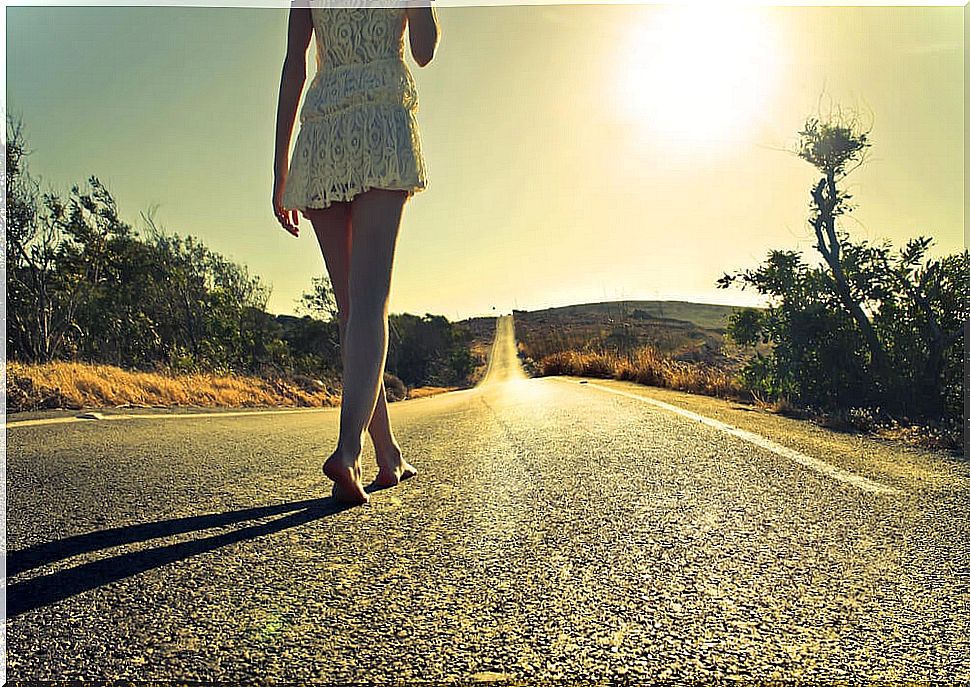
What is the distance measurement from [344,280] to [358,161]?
0.39 metres

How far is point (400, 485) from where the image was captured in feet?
7.71

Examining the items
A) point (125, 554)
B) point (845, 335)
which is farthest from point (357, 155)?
point (845, 335)

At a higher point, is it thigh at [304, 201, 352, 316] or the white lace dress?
the white lace dress

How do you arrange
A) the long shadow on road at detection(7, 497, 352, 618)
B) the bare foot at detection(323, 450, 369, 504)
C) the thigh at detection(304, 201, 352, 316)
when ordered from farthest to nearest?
1. the thigh at detection(304, 201, 352, 316)
2. the bare foot at detection(323, 450, 369, 504)
3. the long shadow on road at detection(7, 497, 352, 618)

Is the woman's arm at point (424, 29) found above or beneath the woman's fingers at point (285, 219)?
above

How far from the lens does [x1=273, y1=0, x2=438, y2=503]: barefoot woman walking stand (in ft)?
7.52

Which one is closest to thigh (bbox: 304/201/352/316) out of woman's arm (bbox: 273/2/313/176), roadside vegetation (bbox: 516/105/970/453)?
woman's arm (bbox: 273/2/313/176)

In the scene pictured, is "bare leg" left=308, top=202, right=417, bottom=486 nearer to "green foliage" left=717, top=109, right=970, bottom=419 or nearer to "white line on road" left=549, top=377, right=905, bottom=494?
"white line on road" left=549, top=377, right=905, bottom=494

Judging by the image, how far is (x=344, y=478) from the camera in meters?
2.04

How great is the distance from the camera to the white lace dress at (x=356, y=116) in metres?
2.30

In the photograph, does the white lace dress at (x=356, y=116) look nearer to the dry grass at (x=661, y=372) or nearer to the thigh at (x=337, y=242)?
the thigh at (x=337, y=242)

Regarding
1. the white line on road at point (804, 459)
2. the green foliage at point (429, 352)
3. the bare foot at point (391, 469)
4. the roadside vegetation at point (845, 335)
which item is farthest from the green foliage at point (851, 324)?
the green foliage at point (429, 352)

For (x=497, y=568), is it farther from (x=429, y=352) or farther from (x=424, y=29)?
(x=429, y=352)

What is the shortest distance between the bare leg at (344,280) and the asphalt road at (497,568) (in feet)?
0.36
